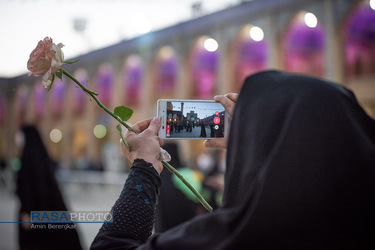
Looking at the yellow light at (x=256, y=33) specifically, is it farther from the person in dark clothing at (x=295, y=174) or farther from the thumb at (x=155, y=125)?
the person in dark clothing at (x=295, y=174)

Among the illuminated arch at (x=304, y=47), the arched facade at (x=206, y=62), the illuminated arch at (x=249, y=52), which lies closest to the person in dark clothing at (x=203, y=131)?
→ the arched facade at (x=206, y=62)

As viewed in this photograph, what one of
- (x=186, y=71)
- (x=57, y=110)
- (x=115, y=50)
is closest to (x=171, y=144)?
(x=186, y=71)

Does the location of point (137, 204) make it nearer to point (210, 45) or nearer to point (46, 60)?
point (46, 60)

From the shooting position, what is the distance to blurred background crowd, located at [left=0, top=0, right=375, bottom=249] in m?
10.9

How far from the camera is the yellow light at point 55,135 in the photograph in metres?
23.1

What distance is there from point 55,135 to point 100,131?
14.9ft

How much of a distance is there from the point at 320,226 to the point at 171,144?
123 inches

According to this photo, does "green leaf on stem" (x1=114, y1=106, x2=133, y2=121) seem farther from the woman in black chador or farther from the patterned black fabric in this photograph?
the woman in black chador

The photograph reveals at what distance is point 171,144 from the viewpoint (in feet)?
12.4

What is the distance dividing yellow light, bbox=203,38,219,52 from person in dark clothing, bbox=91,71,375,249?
1383cm

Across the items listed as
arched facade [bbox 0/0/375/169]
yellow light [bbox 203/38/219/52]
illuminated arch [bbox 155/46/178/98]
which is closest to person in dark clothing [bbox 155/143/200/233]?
arched facade [bbox 0/0/375/169]

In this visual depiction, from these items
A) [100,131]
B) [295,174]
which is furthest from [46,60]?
[100,131]

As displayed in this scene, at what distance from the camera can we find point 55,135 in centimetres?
2344

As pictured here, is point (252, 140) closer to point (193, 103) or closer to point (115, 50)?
point (193, 103)
